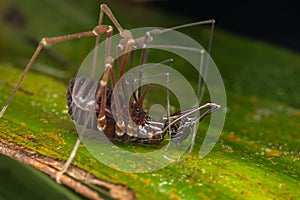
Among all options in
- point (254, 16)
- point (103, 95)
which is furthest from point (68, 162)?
point (254, 16)

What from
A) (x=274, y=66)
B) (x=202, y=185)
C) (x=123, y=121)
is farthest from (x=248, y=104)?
(x=202, y=185)

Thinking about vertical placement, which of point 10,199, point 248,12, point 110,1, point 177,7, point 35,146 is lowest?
point 10,199

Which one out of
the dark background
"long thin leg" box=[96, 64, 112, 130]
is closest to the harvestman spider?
"long thin leg" box=[96, 64, 112, 130]

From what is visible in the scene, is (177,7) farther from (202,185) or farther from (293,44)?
(202,185)

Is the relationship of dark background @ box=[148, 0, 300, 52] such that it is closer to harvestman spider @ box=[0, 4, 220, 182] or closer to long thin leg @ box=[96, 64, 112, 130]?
harvestman spider @ box=[0, 4, 220, 182]

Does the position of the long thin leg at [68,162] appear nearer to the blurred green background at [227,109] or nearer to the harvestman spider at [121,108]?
the blurred green background at [227,109]

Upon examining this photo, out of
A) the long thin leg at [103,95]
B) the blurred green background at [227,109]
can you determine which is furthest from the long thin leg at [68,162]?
the long thin leg at [103,95]
